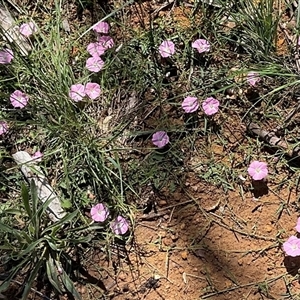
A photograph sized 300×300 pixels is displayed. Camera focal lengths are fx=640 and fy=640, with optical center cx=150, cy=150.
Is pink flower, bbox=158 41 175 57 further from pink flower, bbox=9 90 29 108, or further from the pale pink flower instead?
pink flower, bbox=9 90 29 108

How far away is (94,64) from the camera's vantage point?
244cm

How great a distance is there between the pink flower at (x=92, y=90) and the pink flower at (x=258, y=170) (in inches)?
24.8

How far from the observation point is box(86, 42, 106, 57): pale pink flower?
97.0 inches

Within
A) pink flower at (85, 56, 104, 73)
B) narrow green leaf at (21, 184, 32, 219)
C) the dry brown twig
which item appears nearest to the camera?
narrow green leaf at (21, 184, 32, 219)

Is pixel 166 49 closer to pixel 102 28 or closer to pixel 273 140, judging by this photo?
pixel 102 28

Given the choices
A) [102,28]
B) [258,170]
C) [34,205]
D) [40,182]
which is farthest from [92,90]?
[258,170]

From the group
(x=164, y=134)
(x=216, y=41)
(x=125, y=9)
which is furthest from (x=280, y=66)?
(x=125, y=9)

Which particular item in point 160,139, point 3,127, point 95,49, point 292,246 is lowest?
point 292,246

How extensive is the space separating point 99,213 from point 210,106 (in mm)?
570

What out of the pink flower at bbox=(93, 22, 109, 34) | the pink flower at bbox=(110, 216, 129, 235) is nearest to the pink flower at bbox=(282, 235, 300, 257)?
the pink flower at bbox=(110, 216, 129, 235)

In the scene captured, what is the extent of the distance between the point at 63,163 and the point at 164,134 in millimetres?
382

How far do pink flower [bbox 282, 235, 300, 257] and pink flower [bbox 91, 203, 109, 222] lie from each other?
61cm

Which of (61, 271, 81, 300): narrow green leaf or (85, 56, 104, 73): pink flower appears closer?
(61, 271, 81, 300): narrow green leaf

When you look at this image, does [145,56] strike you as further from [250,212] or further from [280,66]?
[250,212]
